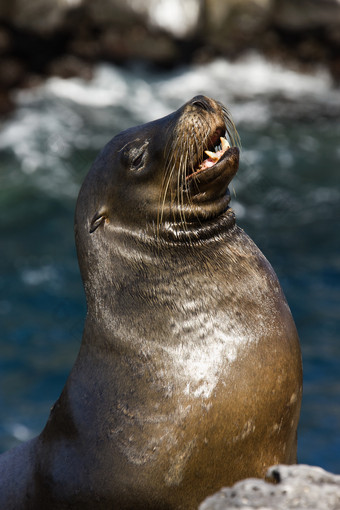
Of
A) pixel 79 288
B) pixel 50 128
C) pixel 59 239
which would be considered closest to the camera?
pixel 79 288

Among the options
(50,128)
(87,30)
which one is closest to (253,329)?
(50,128)

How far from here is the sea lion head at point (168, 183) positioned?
4.04 meters

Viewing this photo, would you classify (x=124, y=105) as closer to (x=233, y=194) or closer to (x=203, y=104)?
(x=233, y=194)

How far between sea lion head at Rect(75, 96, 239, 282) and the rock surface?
5.27 feet

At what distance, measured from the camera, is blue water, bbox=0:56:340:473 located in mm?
8055

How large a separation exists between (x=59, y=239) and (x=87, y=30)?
5291 mm

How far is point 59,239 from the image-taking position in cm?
1068

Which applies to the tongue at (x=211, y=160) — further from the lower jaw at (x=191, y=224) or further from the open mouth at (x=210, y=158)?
the lower jaw at (x=191, y=224)

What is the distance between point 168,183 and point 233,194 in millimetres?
7646

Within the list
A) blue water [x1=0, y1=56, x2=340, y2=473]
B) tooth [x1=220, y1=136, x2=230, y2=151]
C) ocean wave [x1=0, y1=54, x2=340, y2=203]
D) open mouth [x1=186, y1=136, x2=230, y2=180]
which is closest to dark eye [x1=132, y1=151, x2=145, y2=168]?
open mouth [x1=186, y1=136, x2=230, y2=180]

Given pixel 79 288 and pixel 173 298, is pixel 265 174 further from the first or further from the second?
pixel 173 298

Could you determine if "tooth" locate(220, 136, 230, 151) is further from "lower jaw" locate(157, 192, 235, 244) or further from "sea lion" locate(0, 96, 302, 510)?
"lower jaw" locate(157, 192, 235, 244)

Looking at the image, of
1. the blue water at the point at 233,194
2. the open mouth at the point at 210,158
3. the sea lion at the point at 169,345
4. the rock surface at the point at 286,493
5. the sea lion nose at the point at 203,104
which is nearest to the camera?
the rock surface at the point at 286,493

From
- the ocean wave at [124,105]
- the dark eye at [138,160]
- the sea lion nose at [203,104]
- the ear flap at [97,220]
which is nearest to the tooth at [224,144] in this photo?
the sea lion nose at [203,104]
